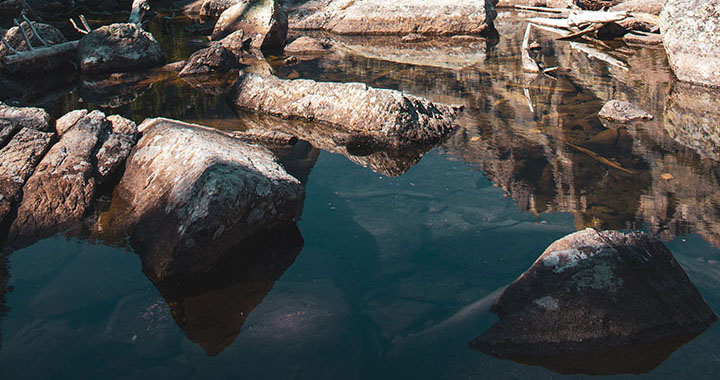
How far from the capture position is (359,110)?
582 cm

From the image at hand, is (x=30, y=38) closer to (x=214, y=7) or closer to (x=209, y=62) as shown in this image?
(x=209, y=62)

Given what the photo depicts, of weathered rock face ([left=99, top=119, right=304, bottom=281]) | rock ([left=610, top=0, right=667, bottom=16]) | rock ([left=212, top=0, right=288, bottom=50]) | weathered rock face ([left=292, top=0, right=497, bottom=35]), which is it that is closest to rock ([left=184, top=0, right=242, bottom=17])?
weathered rock face ([left=292, top=0, right=497, bottom=35])

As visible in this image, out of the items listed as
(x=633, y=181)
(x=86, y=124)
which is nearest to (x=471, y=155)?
(x=633, y=181)

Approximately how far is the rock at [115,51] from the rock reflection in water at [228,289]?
671 cm

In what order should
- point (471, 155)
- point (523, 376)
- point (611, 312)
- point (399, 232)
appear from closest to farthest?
point (523, 376) → point (611, 312) → point (399, 232) → point (471, 155)

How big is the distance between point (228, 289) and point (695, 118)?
5.40 metres

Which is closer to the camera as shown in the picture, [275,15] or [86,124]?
[86,124]

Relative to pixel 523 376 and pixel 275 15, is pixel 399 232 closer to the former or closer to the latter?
pixel 523 376

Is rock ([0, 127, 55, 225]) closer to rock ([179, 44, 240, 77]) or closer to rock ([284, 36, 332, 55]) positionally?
rock ([179, 44, 240, 77])

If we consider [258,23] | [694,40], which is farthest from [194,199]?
[258,23]

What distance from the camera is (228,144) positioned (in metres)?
4.33

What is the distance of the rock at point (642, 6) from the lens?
39.3ft

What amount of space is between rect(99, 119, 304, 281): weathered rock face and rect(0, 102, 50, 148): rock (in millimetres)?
1013

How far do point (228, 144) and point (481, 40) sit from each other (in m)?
8.30
